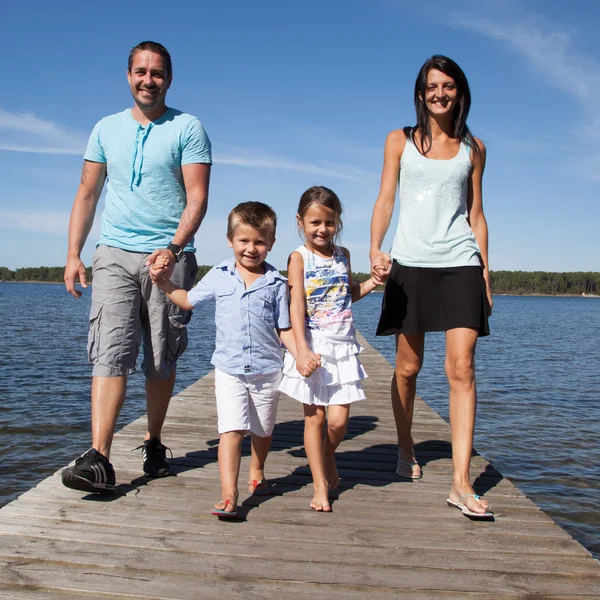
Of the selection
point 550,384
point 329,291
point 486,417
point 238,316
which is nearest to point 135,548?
point 238,316

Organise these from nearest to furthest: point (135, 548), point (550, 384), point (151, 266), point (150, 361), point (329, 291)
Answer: point (135, 548) < point (151, 266) < point (329, 291) < point (150, 361) < point (550, 384)

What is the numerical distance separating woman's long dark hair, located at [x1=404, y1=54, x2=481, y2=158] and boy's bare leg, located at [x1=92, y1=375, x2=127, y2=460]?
2.15 m

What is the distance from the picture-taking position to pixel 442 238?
11.5ft

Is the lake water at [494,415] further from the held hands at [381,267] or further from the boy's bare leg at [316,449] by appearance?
the held hands at [381,267]

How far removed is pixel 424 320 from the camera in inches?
141

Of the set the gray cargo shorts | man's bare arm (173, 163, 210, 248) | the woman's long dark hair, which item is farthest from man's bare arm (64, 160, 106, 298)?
the woman's long dark hair

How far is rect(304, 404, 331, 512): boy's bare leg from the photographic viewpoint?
330 centimetres

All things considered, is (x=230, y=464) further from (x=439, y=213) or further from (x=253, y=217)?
(x=439, y=213)

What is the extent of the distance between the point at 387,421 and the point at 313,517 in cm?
293

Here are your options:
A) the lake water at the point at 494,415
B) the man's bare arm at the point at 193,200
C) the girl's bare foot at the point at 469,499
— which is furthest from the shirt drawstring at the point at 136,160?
the lake water at the point at 494,415

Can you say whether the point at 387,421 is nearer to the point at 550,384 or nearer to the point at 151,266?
the point at 151,266

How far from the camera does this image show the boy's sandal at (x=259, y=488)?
3.50 m

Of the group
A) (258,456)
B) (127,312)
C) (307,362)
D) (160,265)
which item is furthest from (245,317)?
(258,456)

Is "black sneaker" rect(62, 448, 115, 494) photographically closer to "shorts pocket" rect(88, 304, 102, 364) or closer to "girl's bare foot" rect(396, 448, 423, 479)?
"shorts pocket" rect(88, 304, 102, 364)
